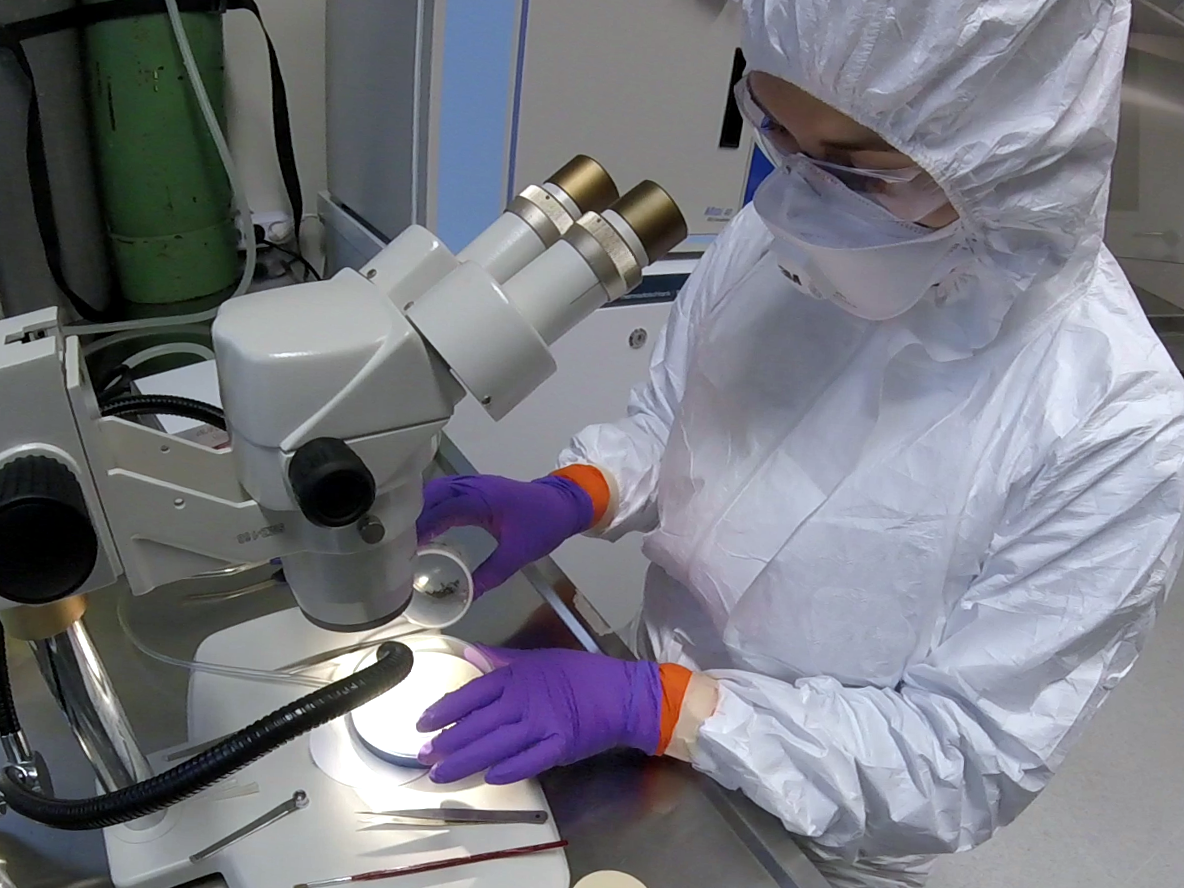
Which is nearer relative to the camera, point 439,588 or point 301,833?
point 301,833

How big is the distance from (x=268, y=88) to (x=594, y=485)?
84cm

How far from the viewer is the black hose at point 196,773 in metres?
0.55

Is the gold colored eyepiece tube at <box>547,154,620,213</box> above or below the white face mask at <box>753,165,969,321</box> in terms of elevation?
above

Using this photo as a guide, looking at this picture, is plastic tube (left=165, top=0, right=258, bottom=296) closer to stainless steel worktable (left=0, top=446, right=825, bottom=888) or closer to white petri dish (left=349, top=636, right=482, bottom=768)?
stainless steel worktable (left=0, top=446, right=825, bottom=888)

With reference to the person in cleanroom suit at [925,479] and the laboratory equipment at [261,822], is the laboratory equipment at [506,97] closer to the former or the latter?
the person in cleanroom suit at [925,479]

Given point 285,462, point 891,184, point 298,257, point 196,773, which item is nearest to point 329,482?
point 285,462

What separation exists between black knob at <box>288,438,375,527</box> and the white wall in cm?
108

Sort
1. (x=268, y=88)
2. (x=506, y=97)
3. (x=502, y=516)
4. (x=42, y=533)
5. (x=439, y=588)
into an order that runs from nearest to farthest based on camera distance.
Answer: (x=42, y=533)
(x=439, y=588)
(x=502, y=516)
(x=506, y=97)
(x=268, y=88)

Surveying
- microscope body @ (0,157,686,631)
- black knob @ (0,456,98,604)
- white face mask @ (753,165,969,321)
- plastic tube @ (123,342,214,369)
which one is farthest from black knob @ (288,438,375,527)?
plastic tube @ (123,342,214,369)

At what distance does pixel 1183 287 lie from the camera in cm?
274

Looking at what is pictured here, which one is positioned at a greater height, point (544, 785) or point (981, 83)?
point (981, 83)

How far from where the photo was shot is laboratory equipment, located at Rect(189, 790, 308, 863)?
0.62 m

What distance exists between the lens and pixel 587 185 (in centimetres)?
59

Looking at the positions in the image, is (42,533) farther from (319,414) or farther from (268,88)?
(268,88)
